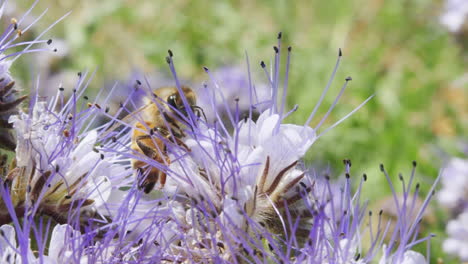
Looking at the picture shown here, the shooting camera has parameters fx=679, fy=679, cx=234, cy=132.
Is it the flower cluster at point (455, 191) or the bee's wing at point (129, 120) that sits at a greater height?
the bee's wing at point (129, 120)

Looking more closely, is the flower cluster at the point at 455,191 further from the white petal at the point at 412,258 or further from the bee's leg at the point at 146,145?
the bee's leg at the point at 146,145

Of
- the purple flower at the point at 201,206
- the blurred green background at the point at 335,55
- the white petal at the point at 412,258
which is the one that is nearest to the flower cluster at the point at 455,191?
the blurred green background at the point at 335,55

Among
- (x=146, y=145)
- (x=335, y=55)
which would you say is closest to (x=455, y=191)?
(x=335, y=55)

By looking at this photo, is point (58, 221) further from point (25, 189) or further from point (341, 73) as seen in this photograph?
point (341, 73)

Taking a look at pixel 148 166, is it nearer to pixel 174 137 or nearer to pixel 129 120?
pixel 174 137

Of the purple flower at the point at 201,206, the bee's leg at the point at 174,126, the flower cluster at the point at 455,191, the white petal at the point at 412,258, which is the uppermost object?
the bee's leg at the point at 174,126

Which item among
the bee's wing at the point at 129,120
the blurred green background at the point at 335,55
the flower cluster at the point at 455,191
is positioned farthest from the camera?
the blurred green background at the point at 335,55
